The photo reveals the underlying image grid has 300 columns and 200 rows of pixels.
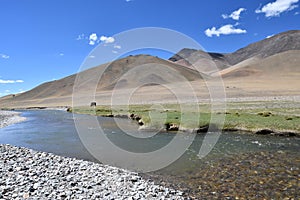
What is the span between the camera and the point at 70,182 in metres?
11.4

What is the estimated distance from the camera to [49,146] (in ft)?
72.5

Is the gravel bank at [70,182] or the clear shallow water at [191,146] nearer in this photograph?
the gravel bank at [70,182]

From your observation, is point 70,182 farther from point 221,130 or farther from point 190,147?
point 221,130

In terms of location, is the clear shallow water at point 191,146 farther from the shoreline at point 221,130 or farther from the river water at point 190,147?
the shoreline at point 221,130

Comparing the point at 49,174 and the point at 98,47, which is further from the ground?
the point at 98,47

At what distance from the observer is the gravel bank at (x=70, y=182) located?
9.98m

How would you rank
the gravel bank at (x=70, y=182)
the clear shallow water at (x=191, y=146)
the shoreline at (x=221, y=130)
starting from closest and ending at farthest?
the gravel bank at (x=70, y=182)
the clear shallow water at (x=191, y=146)
the shoreline at (x=221, y=130)

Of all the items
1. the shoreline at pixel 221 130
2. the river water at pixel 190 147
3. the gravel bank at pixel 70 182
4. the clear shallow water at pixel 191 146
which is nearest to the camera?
the gravel bank at pixel 70 182

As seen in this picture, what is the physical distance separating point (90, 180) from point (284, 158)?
1169cm

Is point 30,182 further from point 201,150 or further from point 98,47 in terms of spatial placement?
point 98,47

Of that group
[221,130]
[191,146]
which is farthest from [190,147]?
[221,130]

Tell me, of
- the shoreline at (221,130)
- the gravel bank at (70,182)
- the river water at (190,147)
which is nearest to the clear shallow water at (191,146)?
the river water at (190,147)

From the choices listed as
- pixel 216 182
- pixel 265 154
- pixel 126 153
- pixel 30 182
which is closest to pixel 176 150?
pixel 126 153

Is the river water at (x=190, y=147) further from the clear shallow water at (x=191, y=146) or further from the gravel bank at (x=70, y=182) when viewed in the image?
the gravel bank at (x=70, y=182)
